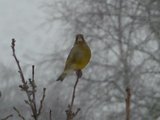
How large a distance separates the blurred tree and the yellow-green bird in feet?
48.8

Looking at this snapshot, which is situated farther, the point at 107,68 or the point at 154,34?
the point at 107,68

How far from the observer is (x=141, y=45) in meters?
18.5

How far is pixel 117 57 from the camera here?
1914 cm

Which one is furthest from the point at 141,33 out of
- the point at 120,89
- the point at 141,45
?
the point at 120,89

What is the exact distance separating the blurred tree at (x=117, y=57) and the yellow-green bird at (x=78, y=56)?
48.8ft

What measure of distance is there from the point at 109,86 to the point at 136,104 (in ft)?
3.75

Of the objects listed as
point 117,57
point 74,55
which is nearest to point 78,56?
point 74,55

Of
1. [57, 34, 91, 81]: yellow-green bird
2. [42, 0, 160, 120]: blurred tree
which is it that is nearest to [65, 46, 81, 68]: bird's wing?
[57, 34, 91, 81]: yellow-green bird

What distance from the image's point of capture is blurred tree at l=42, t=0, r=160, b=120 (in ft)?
56.4

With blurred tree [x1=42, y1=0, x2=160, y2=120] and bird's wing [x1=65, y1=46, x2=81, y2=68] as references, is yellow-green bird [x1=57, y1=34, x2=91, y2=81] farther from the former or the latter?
blurred tree [x1=42, y1=0, x2=160, y2=120]

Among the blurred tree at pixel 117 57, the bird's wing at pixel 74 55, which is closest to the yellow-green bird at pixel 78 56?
the bird's wing at pixel 74 55

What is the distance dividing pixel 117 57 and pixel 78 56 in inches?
685

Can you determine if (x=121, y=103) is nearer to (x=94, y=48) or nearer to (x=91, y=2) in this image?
(x=94, y=48)

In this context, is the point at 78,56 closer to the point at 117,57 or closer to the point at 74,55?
the point at 74,55
